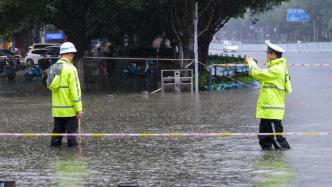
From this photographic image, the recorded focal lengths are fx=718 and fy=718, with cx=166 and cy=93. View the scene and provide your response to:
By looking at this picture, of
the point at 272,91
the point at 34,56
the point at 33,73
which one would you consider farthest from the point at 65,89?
the point at 34,56

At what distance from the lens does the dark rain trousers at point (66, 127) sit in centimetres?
1166

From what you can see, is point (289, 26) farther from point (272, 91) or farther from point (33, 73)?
point (272, 91)

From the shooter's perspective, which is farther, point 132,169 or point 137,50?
point 137,50

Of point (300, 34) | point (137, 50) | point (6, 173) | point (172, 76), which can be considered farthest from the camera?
point (300, 34)

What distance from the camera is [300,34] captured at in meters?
136

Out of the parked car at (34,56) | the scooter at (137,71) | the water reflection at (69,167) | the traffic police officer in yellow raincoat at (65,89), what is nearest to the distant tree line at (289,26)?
the parked car at (34,56)

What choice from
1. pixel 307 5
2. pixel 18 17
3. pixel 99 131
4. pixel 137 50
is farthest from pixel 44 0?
pixel 307 5

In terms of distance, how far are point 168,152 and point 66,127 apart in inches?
71.2

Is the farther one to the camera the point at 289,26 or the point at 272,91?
the point at 289,26

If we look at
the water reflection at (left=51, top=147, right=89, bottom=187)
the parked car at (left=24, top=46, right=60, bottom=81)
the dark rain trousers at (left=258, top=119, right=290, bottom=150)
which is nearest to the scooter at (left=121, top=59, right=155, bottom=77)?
the parked car at (left=24, top=46, right=60, bottom=81)

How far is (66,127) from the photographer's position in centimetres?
1173

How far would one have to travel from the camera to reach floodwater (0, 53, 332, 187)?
8.95 meters

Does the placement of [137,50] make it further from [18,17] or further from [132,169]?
[132,169]

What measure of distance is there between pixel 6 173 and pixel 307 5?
4257 inches
